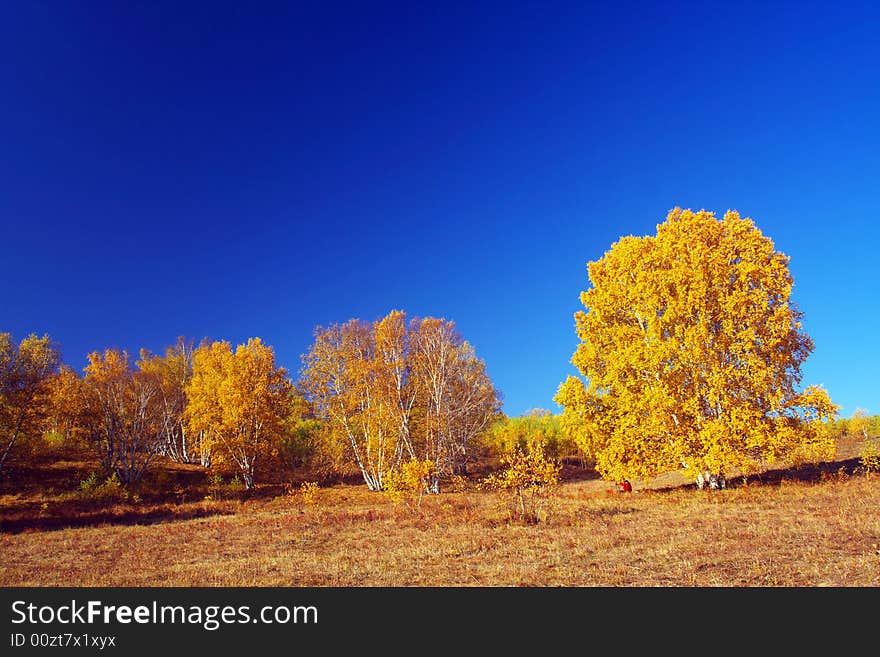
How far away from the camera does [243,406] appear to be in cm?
4203

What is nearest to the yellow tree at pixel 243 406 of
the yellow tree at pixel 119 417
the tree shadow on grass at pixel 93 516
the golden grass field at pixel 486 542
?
the yellow tree at pixel 119 417

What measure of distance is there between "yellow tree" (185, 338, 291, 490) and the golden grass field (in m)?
11.6

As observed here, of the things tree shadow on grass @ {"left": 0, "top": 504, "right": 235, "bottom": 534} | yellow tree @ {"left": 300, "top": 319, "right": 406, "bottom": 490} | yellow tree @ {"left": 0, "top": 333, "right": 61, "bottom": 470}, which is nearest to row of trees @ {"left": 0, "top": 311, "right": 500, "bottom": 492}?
yellow tree @ {"left": 300, "top": 319, "right": 406, "bottom": 490}

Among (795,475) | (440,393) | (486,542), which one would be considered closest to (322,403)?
(440,393)

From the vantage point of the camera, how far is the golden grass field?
37.0ft

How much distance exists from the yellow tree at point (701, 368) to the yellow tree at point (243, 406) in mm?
27065

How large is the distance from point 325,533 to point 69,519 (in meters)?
17.9

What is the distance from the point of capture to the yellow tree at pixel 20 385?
31.4 m

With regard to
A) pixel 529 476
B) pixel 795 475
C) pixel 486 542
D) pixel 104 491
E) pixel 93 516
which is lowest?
pixel 93 516

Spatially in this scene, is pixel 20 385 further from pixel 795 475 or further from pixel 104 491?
pixel 795 475

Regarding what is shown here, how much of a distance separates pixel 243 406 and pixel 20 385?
579 inches
